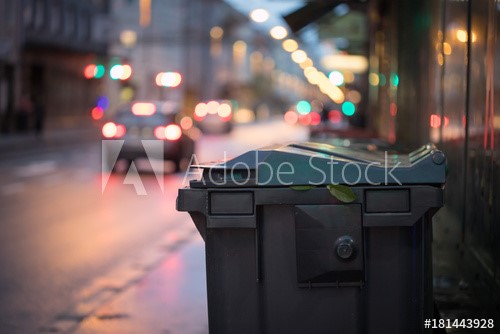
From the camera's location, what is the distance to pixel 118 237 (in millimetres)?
12562

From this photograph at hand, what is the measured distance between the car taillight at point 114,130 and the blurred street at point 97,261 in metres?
2.89

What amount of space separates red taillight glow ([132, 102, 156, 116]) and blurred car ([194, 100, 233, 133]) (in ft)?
81.8

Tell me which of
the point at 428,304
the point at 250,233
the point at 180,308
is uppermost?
the point at 250,233

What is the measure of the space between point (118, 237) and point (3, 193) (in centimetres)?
639

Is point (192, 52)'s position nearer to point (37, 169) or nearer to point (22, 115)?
point (22, 115)

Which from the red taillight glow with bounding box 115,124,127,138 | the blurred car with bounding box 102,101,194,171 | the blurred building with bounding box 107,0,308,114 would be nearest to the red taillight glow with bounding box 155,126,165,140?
the blurred car with bounding box 102,101,194,171

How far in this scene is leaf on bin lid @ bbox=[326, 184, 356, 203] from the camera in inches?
195

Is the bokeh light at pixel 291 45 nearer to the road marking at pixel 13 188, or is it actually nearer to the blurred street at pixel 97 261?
the blurred street at pixel 97 261

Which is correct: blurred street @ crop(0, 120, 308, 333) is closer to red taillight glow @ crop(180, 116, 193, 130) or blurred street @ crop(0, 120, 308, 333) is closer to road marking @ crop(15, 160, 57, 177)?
road marking @ crop(15, 160, 57, 177)

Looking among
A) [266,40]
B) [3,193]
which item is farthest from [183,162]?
[266,40]

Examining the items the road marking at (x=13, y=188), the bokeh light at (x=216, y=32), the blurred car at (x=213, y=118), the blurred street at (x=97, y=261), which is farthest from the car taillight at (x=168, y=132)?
the bokeh light at (x=216, y=32)

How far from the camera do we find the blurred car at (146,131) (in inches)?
895

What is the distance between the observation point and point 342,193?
4961 mm

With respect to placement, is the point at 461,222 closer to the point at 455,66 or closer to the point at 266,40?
the point at 455,66
